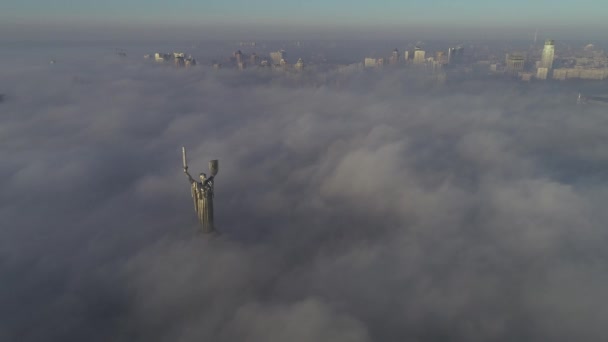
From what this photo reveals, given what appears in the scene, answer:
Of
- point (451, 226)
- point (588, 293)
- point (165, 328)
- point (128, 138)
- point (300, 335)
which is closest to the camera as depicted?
point (300, 335)

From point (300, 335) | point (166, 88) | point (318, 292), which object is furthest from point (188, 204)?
point (166, 88)

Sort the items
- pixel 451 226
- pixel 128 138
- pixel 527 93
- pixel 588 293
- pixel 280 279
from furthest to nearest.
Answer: pixel 527 93, pixel 128 138, pixel 451 226, pixel 280 279, pixel 588 293

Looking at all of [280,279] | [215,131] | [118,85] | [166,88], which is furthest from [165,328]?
[118,85]

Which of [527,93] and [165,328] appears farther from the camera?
[527,93]

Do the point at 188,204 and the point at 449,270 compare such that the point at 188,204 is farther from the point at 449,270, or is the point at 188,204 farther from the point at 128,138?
the point at 128,138

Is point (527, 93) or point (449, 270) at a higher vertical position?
Result: point (527, 93)

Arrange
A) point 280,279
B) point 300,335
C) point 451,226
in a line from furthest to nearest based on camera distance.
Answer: point 451,226
point 280,279
point 300,335

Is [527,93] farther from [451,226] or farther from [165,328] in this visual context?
[165,328]
